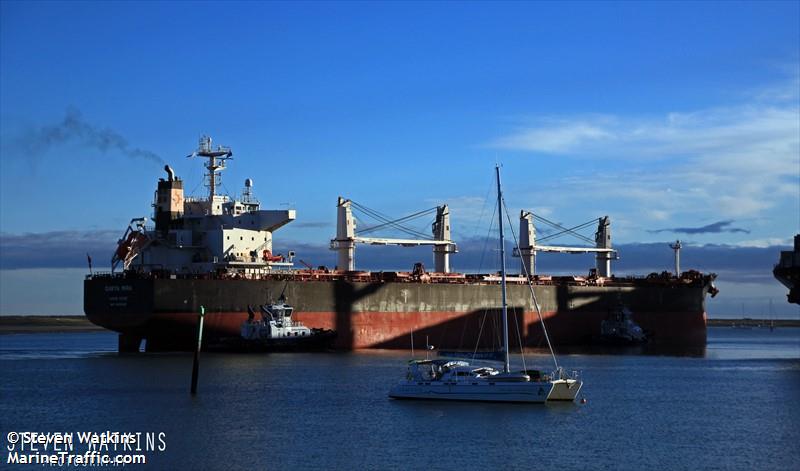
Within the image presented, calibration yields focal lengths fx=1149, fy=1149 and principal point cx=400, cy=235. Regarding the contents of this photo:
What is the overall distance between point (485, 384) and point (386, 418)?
3.66 meters

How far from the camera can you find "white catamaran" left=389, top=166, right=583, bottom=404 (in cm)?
3238

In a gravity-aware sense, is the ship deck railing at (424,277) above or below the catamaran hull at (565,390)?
above

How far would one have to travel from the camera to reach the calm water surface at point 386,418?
2497 cm

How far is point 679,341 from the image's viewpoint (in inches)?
2712

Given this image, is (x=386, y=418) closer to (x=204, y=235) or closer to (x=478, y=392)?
(x=478, y=392)

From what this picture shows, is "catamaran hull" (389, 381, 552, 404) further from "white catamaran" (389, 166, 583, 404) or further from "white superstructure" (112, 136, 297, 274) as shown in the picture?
"white superstructure" (112, 136, 297, 274)

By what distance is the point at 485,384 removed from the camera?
32.7 metres

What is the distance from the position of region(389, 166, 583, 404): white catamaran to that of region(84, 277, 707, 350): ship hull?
55.9 feet

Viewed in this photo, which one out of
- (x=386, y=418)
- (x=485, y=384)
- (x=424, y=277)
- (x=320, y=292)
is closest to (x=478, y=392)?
(x=485, y=384)

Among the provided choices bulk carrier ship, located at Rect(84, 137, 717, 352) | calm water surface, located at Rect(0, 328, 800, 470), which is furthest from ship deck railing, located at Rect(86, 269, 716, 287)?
calm water surface, located at Rect(0, 328, 800, 470)

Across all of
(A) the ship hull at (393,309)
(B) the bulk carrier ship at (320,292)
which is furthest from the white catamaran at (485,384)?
(A) the ship hull at (393,309)

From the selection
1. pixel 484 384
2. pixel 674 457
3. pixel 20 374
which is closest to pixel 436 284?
pixel 20 374

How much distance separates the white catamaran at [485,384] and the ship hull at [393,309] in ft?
55.9

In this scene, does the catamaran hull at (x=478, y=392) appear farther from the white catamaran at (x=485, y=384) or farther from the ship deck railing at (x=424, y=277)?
the ship deck railing at (x=424, y=277)
